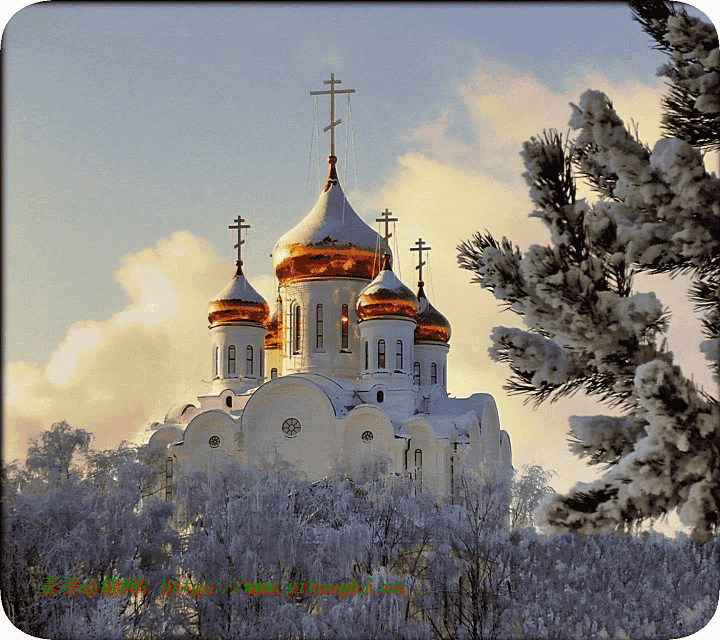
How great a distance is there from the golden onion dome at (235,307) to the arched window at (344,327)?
2027 millimetres

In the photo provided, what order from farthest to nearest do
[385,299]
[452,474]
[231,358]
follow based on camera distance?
[231,358] → [385,299] → [452,474]

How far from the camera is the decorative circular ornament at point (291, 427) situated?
17.4m

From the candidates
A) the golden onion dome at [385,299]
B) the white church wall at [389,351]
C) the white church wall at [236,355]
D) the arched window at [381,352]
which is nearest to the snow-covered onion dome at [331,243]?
the golden onion dome at [385,299]

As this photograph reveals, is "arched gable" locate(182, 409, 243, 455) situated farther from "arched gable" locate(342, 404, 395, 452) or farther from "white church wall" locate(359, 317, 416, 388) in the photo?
"white church wall" locate(359, 317, 416, 388)

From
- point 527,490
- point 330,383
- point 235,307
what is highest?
point 235,307

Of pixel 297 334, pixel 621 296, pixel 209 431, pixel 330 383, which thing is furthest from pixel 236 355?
pixel 621 296

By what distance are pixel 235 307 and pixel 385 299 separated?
3561 mm

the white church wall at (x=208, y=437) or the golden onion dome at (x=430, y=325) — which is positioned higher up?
the golden onion dome at (x=430, y=325)

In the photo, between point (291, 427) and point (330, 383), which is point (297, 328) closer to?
point (330, 383)

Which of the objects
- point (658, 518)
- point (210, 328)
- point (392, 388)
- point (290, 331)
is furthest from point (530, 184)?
point (210, 328)

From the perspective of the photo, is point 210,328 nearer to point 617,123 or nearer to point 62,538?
point 62,538

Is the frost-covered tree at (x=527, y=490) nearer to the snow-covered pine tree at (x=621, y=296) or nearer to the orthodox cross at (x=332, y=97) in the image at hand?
the orthodox cross at (x=332, y=97)

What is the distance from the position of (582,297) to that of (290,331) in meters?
15.0

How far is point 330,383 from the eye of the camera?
17984mm
